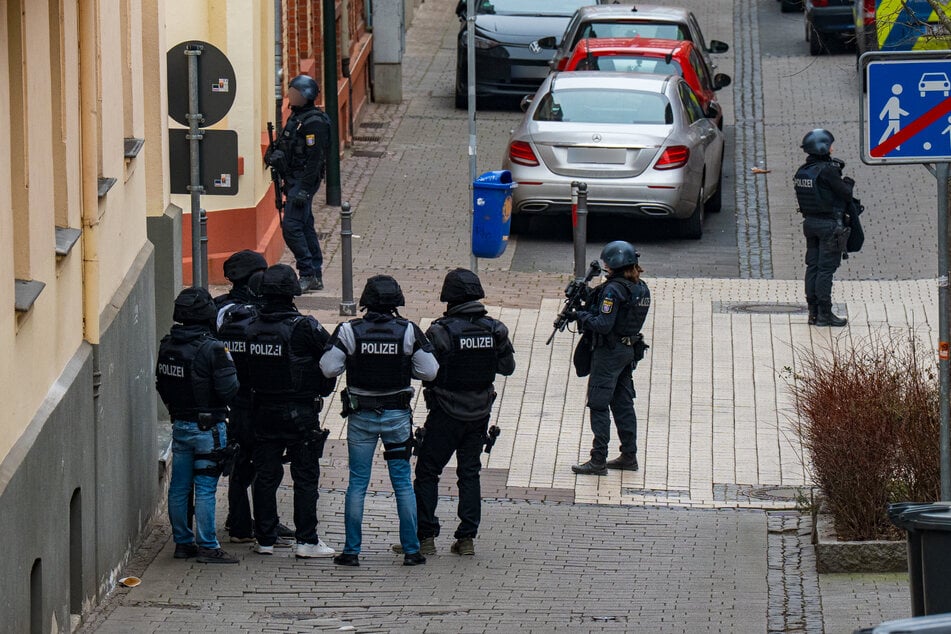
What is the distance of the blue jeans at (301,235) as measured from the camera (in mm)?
16078

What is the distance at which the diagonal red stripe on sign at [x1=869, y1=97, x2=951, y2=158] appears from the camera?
8.20 meters

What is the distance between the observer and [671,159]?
18.1 m

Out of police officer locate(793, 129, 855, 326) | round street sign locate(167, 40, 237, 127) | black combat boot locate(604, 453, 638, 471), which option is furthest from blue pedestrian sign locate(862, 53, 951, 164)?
police officer locate(793, 129, 855, 326)

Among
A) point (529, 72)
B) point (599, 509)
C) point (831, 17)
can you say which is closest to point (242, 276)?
point (599, 509)

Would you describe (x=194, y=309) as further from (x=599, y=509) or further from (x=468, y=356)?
(x=599, y=509)

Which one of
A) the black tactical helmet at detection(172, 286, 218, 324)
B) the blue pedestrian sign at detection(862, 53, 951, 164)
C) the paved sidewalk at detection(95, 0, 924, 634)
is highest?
the blue pedestrian sign at detection(862, 53, 951, 164)

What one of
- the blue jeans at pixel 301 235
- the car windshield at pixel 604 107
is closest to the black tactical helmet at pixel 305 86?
the blue jeans at pixel 301 235

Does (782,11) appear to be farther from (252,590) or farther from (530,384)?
(252,590)

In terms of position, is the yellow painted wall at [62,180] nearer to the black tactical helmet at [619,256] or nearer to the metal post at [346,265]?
the black tactical helmet at [619,256]

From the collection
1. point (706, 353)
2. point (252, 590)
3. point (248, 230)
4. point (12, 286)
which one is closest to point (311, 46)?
point (248, 230)

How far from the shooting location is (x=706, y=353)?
47.3 feet

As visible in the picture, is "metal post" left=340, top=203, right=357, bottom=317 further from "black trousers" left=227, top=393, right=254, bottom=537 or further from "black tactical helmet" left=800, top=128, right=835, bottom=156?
"black trousers" left=227, top=393, right=254, bottom=537

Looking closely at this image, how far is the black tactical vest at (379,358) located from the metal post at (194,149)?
6.87 feet

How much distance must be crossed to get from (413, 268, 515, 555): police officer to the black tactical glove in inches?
246
